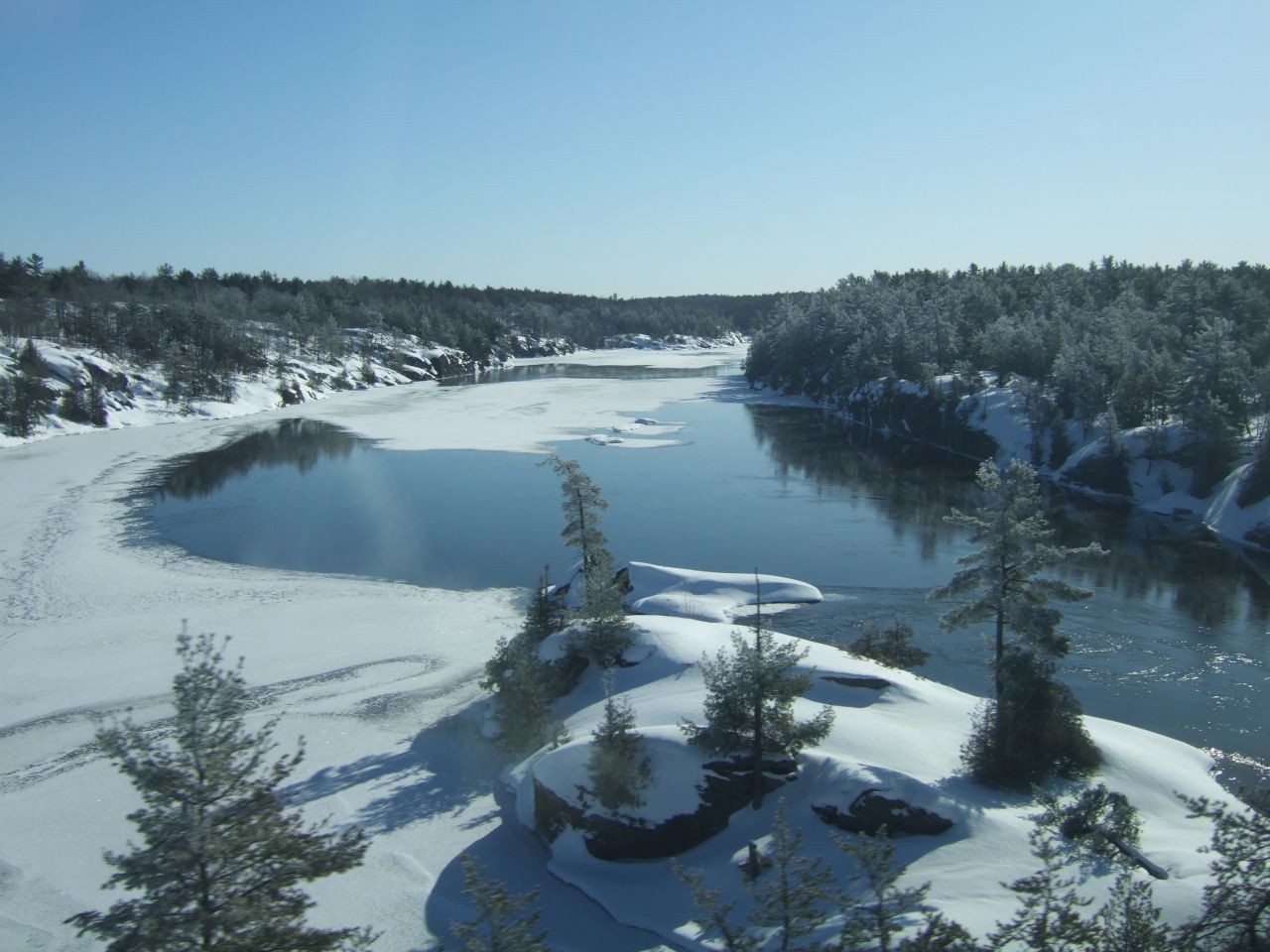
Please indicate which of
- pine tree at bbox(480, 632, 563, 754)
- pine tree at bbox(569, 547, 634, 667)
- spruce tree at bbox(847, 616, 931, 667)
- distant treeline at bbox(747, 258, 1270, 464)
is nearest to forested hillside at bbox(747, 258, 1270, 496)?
distant treeline at bbox(747, 258, 1270, 464)

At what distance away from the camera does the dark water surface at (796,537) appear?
31062 millimetres

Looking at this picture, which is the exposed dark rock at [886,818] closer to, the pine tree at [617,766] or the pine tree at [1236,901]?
the pine tree at [617,766]

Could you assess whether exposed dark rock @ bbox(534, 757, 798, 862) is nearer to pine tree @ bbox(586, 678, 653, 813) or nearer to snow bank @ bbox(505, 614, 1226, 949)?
snow bank @ bbox(505, 614, 1226, 949)

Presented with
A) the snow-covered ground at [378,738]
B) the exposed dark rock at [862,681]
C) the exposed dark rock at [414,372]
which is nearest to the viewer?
the snow-covered ground at [378,738]

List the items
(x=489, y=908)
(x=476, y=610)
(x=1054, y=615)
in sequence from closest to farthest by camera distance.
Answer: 1. (x=489, y=908)
2. (x=1054, y=615)
3. (x=476, y=610)

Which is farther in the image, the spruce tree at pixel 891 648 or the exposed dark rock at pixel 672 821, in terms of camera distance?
the spruce tree at pixel 891 648

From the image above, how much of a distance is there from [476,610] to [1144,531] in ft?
135

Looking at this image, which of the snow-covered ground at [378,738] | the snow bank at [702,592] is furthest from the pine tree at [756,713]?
the snow bank at [702,592]

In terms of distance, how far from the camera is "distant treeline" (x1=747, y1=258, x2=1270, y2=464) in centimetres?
6262

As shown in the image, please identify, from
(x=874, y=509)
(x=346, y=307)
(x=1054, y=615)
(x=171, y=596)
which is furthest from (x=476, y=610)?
(x=346, y=307)

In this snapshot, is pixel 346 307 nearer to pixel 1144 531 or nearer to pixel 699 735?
pixel 1144 531

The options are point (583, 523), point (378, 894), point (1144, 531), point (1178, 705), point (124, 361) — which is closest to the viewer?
point (378, 894)

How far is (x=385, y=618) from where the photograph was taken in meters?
35.5

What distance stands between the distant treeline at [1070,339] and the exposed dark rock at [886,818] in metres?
50.6
